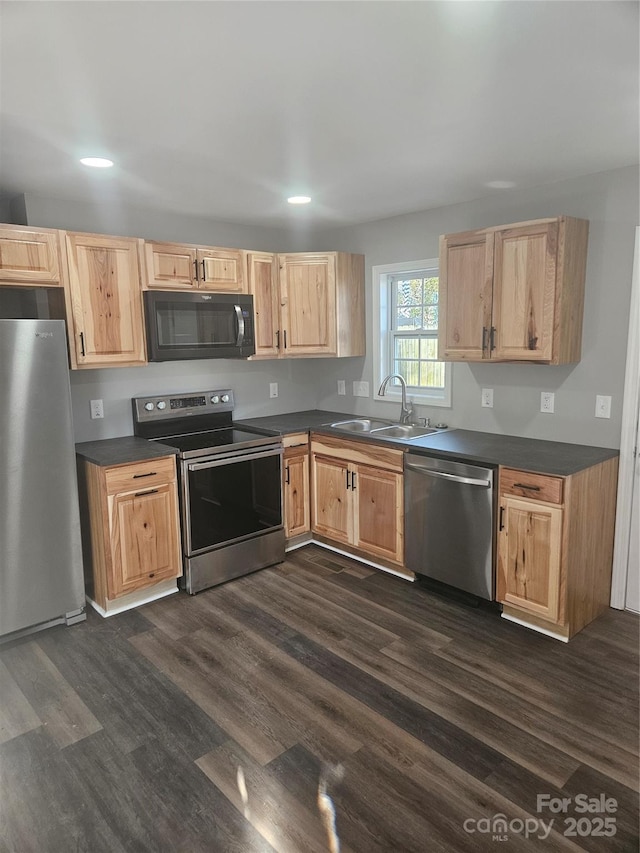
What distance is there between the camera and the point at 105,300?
3322 mm

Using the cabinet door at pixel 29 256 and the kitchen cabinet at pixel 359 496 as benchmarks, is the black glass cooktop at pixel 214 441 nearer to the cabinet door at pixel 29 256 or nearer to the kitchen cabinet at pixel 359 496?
the kitchen cabinet at pixel 359 496

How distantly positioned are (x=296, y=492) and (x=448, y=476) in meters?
1.29

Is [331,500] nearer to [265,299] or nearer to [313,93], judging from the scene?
[265,299]

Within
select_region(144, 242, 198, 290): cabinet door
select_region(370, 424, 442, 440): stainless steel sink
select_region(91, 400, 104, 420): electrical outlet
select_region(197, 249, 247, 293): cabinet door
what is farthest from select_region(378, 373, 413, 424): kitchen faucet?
select_region(91, 400, 104, 420): electrical outlet

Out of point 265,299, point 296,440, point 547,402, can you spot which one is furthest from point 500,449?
point 265,299

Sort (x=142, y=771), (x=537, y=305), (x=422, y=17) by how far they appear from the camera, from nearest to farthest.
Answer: (x=422, y=17) → (x=142, y=771) → (x=537, y=305)

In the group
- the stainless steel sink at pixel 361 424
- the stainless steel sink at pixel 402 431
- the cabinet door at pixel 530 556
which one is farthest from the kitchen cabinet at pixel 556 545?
the stainless steel sink at pixel 361 424

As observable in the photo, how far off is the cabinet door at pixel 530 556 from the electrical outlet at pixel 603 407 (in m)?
0.72

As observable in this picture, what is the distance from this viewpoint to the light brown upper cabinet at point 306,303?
13.5 ft

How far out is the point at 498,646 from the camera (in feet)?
9.45

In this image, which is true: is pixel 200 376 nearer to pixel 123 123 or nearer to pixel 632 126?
pixel 123 123

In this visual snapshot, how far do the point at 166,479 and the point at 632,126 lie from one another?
288cm

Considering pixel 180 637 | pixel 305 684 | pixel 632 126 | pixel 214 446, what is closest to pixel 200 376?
pixel 214 446

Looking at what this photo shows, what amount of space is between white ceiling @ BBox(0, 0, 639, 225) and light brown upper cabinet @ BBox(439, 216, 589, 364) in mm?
325
